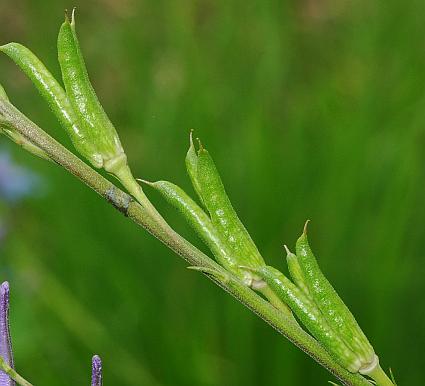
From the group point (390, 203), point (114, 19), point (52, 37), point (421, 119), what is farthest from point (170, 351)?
point (114, 19)

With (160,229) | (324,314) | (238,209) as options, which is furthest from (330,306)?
(238,209)

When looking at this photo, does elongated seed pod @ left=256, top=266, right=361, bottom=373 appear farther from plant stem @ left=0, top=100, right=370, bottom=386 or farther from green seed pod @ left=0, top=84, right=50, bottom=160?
green seed pod @ left=0, top=84, right=50, bottom=160

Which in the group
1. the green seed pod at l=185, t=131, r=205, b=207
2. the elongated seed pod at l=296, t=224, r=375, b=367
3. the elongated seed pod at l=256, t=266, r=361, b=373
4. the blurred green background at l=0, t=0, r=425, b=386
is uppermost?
the blurred green background at l=0, t=0, r=425, b=386

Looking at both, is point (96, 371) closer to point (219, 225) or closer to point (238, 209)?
point (219, 225)

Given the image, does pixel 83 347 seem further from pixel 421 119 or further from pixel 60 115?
pixel 60 115

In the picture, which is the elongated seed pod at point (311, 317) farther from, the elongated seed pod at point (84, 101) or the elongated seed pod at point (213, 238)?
the elongated seed pod at point (84, 101)

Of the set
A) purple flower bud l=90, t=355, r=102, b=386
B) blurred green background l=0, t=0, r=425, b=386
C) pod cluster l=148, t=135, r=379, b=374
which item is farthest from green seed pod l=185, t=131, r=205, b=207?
blurred green background l=0, t=0, r=425, b=386
